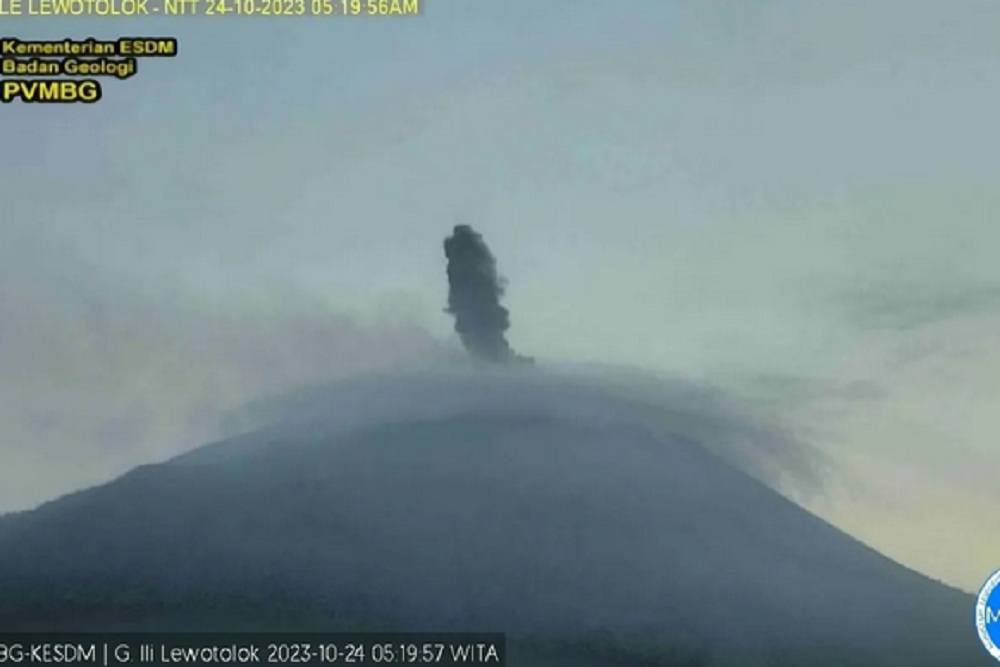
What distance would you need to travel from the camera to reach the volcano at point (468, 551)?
1576 inches

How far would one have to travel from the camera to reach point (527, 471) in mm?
53000

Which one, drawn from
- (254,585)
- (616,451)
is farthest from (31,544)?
(616,451)

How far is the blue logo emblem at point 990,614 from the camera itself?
88.5ft

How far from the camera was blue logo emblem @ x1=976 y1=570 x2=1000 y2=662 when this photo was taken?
26984mm

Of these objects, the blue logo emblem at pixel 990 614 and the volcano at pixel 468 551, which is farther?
the volcano at pixel 468 551

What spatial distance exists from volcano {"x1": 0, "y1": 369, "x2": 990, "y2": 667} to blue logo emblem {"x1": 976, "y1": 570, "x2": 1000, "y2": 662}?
24.2ft

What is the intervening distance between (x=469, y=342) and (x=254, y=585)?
48.1 feet

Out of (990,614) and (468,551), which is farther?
(468,551)

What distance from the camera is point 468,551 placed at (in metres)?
43.4

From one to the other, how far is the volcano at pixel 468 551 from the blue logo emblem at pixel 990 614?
7377 millimetres

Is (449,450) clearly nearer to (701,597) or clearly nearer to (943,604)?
(701,597)

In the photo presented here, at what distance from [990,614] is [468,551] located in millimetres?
20186

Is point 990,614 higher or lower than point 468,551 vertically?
lower

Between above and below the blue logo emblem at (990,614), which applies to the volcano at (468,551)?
above
